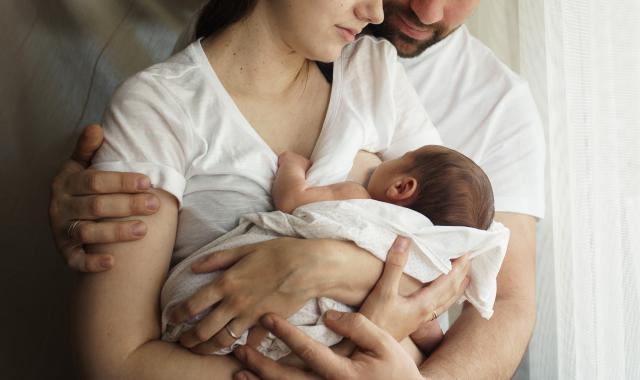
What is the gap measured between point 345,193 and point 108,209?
0.43m

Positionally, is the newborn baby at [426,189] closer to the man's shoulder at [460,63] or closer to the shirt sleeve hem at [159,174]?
the shirt sleeve hem at [159,174]

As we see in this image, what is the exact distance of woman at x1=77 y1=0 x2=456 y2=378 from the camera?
128cm

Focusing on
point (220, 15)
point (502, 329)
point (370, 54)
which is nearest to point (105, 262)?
point (220, 15)

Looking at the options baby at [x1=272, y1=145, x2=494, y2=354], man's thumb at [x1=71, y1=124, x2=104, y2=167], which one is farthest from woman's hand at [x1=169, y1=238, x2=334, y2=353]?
man's thumb at [x1=71, y1=124, x2=104, y2=167]

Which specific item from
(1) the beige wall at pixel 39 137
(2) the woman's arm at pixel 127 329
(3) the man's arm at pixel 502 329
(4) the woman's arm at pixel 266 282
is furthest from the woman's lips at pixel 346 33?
(1) the beige wall at pixel 39 137

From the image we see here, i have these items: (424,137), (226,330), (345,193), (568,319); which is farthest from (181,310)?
(568,319)

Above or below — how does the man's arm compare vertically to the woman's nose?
below

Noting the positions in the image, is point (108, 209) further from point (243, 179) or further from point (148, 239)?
point (243, 179)

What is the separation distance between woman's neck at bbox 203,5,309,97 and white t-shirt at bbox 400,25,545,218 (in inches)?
22.0

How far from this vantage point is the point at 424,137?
1.58 m

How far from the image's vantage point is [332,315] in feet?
4.18

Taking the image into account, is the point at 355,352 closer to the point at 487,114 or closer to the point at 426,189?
the point at 426,189

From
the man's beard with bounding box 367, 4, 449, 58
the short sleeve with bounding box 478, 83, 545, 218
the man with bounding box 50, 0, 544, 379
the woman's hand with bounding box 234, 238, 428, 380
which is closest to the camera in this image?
the woman's hand with bounding box 234, 238, 428, 380

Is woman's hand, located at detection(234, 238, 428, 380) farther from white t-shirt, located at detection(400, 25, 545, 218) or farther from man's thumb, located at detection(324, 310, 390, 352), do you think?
white t-shirt, located at detection(400, 25, 545, 218)
